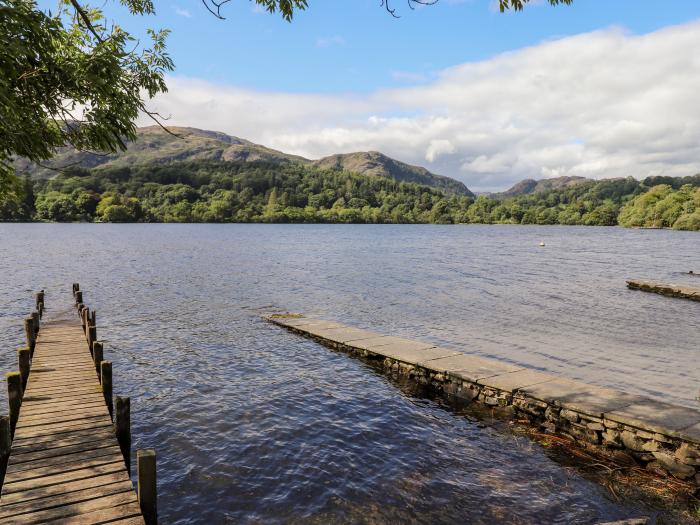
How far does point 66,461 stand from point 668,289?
4368 cm

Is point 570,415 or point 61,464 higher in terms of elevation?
point 61,464

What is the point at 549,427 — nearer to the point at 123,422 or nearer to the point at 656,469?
the point at 656,469

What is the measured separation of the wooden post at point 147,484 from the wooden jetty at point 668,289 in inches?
1622

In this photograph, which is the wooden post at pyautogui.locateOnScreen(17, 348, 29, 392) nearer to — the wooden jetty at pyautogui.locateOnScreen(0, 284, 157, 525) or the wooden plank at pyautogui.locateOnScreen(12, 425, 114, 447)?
the wooden jetty at pyautogui.locateOnScreen(0, 284, 157, 525)

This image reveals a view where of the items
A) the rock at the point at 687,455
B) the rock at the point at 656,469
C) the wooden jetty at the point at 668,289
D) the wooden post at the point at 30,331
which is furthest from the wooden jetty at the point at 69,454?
the wooden jetty at the point at 668,289

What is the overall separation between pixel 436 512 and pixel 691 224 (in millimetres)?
183501

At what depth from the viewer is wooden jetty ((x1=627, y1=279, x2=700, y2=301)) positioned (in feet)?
119

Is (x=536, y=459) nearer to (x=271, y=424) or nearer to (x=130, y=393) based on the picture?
(x=271, y=424)

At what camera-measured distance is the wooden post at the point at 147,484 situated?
7105mm

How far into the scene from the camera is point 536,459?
11.5m

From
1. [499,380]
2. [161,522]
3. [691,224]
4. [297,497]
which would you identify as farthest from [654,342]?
[691,224]

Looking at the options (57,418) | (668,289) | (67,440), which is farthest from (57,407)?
(668,289)

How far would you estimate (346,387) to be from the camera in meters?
16.5

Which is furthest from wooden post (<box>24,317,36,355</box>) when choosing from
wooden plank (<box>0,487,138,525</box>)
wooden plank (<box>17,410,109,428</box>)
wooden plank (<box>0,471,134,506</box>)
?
wooden plank (<box>0,487,138,525</box>)
